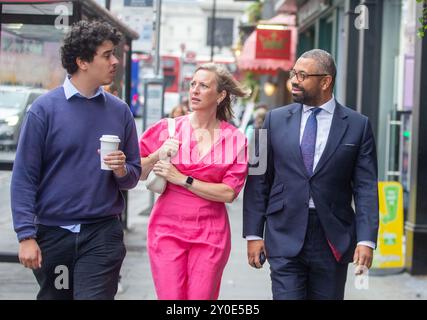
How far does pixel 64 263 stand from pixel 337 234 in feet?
4.86

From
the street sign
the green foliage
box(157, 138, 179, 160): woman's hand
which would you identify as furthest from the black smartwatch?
the green foliage

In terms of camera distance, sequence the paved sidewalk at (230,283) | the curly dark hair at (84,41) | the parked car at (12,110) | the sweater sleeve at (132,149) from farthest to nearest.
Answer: the parked car at (12,110)
the paved sidewalk at (230,283)
the sweater sleeve at (132,149)
the curly dark hair at (84,41)

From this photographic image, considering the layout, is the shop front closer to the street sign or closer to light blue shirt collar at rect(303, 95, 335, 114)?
the street sign

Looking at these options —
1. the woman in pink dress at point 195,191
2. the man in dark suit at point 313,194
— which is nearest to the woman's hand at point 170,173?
the woman in pink dress at point 195,191

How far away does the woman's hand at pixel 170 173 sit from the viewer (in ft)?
15.7

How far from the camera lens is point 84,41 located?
451 centimetres

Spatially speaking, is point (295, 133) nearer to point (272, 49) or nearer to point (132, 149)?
point (132, 149)

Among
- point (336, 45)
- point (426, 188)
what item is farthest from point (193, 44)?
point (426, 188)

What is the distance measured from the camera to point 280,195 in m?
4.80

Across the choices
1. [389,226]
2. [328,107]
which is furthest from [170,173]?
[389,226]

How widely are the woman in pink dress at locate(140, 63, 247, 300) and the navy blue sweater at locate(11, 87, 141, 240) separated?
43cm

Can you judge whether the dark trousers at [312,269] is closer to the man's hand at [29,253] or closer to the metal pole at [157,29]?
the man's hand at [29,253]

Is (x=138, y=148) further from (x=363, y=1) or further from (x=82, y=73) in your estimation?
(x=363, y=1)

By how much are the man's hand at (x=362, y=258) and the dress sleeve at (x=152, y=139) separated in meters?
1.29
